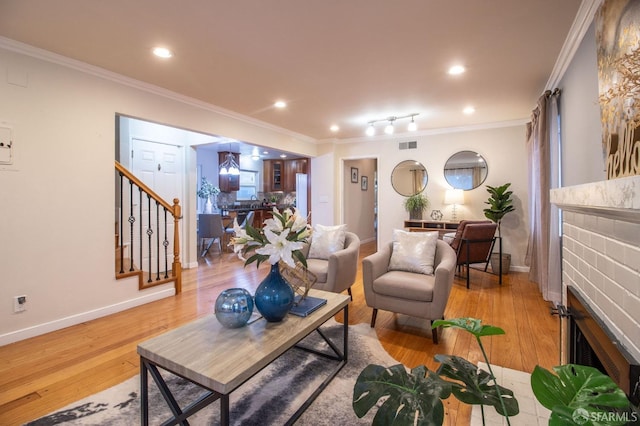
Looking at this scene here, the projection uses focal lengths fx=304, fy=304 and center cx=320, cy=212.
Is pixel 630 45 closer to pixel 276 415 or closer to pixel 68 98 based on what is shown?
pixel 276 415

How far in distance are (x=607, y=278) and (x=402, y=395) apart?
944 mm

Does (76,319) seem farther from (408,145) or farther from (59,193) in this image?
(408,145)

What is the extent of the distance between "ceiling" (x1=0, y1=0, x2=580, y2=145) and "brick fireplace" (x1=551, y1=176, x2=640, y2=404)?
153 centimetres

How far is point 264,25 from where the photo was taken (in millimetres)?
2242

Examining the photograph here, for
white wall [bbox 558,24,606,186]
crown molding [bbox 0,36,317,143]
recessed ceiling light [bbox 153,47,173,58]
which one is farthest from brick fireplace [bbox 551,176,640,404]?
crown molding [bbox 0,36,317,143]

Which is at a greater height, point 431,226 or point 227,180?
point 227,180

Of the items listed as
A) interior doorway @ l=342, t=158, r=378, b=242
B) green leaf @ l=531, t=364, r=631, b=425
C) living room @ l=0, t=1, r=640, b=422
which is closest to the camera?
green leaf @ l=531, t=364, r=631, b=425

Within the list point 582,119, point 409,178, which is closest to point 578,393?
point 582,119

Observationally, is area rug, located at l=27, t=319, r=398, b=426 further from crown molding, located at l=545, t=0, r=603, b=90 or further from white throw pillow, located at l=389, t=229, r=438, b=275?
crown molding, located at l=545, t=0, r=603, b=90

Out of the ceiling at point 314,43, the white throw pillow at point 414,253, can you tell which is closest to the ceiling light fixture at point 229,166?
the ceiling at point 314,43

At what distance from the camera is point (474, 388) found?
0.74 meters

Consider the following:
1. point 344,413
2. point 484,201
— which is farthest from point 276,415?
point 484,201

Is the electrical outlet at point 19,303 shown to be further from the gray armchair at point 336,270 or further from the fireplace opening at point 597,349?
the fireplace opening at point 597,349

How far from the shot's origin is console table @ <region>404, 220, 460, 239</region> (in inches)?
202
